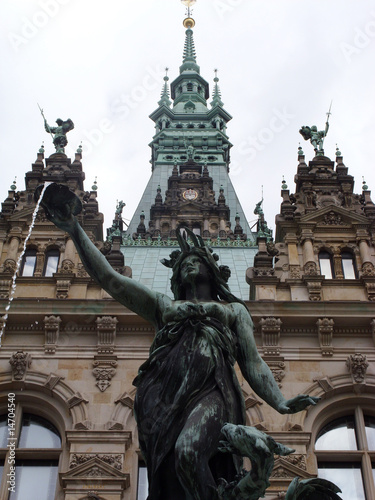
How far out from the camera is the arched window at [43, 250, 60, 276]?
16828 mm

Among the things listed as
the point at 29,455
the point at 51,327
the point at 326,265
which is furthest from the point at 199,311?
the point at 326,265

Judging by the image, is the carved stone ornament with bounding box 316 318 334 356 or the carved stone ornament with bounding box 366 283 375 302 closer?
the carved stone ornament with bounding box 316 318 334 356

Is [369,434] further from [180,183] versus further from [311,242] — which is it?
[180,183]

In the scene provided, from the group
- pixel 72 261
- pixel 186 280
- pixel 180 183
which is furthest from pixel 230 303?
pixel 180 183

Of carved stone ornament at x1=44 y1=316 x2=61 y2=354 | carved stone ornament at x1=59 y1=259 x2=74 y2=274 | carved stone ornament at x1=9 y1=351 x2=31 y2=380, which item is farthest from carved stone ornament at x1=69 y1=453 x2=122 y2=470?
carved stone ornament at x1=59 y1=259 x2=74 y2=274

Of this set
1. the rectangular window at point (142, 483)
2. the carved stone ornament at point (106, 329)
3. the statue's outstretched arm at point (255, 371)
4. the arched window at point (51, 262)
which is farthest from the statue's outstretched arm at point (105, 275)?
the arched window at point (51, 262)

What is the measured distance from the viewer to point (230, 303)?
5.79 metres

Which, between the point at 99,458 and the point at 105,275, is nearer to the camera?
the point at 105,275

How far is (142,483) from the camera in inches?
485

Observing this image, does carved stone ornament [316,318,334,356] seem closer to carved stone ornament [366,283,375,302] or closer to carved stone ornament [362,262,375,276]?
carved stone ornament [366,283,375,302]

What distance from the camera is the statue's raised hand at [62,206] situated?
554 cm

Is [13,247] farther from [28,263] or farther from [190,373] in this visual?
[190,373]

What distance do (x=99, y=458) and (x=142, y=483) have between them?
78cm

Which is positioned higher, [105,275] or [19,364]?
[19,364]
